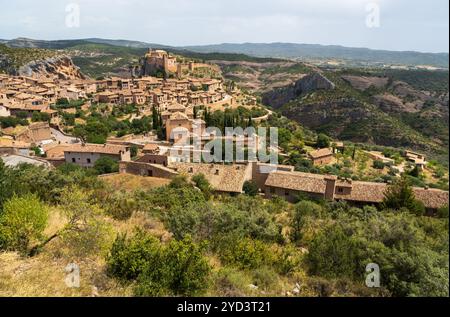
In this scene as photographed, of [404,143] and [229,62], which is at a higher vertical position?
[229,62]

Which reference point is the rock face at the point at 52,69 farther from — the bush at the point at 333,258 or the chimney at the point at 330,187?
the bush at the point at 333,258

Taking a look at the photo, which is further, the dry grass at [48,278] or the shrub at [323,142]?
the shrub at [323,142]

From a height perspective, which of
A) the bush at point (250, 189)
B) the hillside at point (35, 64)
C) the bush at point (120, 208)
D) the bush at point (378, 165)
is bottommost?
the bush at point (378, 165)

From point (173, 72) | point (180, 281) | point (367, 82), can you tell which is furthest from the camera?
point (367, 82)

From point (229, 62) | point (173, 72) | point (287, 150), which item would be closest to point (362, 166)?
point (287, 150)

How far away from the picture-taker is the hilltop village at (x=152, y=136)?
2850cm

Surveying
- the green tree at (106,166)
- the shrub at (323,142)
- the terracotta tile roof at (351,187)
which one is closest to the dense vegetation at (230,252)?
the terracotta tile roof at (351,187)

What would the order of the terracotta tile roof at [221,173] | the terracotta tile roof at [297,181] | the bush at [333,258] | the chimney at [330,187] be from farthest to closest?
the terracotta tile roof at [297,181] < the chimney at [330,187] < the terracotta tile roof at [221,173] < the bush at [333,258]

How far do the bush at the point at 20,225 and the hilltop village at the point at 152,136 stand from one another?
18.2 m

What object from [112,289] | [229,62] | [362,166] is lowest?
[362,166]

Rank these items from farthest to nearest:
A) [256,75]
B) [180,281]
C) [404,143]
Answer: [256,75], [404,143], [180,281]

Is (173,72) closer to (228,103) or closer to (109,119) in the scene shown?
(228,103)

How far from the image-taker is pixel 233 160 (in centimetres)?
3516
